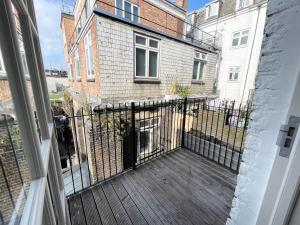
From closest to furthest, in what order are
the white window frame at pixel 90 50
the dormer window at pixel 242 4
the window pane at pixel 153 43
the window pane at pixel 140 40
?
the white window frame at pixel 90 50 < the window pane at pixel 140 40 < the window pane at pixel 153 43 < the dormer window at pixel 242 4

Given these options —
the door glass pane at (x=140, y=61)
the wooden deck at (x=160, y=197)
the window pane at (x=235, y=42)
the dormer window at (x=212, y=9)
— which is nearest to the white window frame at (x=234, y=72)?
the window pane at (x=235, y=42)

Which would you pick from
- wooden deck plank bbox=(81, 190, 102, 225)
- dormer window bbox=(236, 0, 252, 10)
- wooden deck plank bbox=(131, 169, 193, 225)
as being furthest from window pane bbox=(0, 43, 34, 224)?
dormer window bbox=(236, 0, 252, 10)

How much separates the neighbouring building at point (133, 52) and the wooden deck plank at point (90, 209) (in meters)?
3.12

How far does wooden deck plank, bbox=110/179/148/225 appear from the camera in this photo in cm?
181

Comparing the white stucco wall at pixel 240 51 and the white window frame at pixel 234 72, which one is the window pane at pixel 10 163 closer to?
the white stucco wall at pixel 240 51

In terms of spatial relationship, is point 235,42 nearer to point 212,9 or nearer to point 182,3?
point 212,9

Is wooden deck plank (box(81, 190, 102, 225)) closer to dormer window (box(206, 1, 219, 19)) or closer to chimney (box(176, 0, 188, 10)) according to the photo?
chimney (box(176, 0, 188, 10))

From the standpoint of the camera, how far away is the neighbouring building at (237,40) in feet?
29.8

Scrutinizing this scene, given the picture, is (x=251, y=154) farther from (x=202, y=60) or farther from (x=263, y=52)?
(x=202, y=60)

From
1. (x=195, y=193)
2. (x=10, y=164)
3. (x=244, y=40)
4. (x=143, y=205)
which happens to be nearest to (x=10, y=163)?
(x=10, y=164)

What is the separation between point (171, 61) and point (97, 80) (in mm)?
3500

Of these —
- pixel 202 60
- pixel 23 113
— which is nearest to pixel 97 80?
pixel 23 113

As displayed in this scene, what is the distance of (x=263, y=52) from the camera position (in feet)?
2.40

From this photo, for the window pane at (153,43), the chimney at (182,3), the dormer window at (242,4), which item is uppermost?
the dormer window at (242,4)
